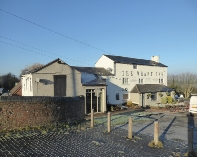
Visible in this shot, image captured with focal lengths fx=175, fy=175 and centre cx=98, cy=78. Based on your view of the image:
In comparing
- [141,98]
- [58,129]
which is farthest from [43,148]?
[141,98]

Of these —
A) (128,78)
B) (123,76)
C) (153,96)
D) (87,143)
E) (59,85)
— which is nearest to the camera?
(87,143)

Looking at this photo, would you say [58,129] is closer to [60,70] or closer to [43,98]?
[43,98]

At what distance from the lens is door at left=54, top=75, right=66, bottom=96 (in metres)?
18.1

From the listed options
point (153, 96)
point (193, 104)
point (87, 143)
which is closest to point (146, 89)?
point (153, 96)

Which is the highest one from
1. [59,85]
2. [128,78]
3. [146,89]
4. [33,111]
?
[128,78]

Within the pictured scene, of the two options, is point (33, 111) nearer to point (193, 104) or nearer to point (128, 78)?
point (193, 104)

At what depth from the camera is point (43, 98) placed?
10.7 metres

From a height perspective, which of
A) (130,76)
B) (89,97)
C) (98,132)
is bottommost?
(98,132)

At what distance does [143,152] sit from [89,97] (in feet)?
41.7

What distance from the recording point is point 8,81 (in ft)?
213

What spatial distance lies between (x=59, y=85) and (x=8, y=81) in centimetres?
5521

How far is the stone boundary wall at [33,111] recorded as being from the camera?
9.53 m

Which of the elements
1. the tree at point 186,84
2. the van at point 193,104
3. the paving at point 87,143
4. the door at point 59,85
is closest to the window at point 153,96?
the van at point 193,104

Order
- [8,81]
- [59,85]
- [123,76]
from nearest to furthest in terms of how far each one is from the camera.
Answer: [59,85], [123,76], [8,81]
